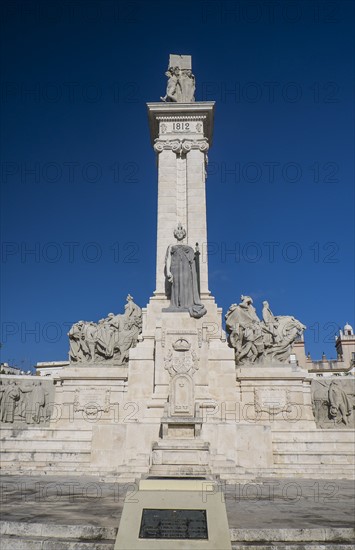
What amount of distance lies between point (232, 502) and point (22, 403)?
12.4 metres

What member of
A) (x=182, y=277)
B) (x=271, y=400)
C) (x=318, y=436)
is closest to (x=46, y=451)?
(x=182, y=277)

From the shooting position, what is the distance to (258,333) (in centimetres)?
1806

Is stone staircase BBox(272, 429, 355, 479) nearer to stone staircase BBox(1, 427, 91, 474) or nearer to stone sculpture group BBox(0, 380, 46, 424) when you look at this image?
stone staircase BBox(1, 427, 91, 474)

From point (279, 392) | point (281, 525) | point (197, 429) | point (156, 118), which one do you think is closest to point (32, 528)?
point (281, 525)

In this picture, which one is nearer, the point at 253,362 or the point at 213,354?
the point at 213,354

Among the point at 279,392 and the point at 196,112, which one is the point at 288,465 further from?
the point at 196,112

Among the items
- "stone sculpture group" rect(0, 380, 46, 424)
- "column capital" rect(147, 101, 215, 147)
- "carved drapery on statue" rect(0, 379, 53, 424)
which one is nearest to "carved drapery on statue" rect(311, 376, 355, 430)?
"carved drapery on statue" rect(0, 379, 53, 424)

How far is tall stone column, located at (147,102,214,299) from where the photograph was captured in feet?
63.7

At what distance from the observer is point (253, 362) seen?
1783 cm

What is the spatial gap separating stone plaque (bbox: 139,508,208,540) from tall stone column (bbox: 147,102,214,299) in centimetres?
1421

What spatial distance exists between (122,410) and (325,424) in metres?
7.65

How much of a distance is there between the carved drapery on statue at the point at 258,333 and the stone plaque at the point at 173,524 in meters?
13.2

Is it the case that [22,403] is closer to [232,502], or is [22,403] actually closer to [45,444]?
[45,444]

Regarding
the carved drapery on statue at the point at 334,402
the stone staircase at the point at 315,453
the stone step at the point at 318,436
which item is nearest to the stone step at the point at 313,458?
the stone staircase at the point at 315,453
